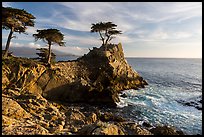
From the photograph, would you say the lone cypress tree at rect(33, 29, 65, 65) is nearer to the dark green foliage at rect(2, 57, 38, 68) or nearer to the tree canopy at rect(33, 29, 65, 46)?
the tree canopy at rect(33, 29, 65, 46)

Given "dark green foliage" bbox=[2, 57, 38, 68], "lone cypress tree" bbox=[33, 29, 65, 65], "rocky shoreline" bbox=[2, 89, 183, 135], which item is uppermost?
"lone cypress tree" bbox=[33, 29, 65, 65]

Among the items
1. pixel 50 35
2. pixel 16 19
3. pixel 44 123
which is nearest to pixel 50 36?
pixel 50 35

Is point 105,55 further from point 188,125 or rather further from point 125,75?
point 188,125

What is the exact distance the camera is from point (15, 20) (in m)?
24.0

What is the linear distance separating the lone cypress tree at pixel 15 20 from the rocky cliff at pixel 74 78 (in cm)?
369

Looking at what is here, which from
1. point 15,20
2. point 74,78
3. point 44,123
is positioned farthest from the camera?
point 74,78

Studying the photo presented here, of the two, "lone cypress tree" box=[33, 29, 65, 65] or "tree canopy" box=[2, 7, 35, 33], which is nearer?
"tree canopy" box=[2, 7, 35, 33]

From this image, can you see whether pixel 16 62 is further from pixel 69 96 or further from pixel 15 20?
pixel 69 96

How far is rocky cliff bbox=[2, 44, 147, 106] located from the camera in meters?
24.6

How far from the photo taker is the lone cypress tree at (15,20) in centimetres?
2331

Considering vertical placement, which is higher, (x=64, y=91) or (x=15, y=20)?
(x=15, y=20)

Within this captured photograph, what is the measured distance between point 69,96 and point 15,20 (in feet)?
42.3

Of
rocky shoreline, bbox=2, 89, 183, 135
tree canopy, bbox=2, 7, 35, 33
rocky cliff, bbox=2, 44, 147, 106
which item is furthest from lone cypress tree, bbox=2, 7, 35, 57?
rocky shoreline, bbox=2, 89, 183, 135

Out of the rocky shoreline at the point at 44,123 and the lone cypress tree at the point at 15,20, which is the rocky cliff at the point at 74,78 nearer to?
the lone cypress tree at the point at 15,20
